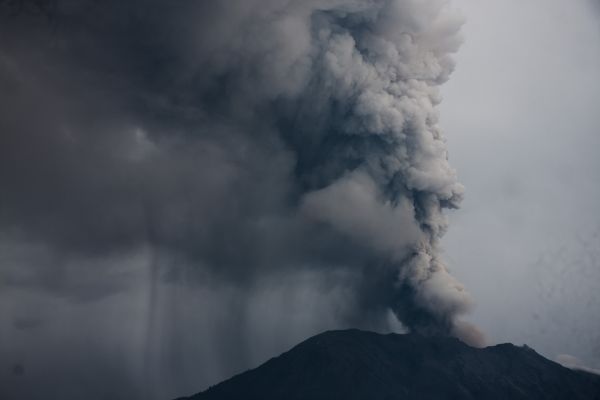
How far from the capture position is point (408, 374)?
8169 cm

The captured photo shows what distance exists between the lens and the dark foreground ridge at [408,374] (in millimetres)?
77938

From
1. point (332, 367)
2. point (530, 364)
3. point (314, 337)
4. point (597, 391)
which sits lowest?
point (597, 391)

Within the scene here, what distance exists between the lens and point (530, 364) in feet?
279

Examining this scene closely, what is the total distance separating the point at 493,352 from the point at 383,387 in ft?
64.7

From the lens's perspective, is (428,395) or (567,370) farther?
(567,370)

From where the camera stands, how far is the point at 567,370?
85.9 meters

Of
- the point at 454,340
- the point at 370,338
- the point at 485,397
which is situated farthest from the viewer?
the point at 370,338

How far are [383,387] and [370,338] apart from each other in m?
13.0

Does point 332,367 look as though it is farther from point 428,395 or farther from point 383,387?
point 428,395

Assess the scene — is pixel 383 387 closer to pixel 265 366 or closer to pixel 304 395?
pixel 304 395

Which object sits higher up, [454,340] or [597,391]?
[454,340]

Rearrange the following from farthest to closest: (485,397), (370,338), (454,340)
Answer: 1. (370,338)
2. (454,340)
3. (485,397)

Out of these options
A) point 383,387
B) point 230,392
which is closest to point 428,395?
point 383,387

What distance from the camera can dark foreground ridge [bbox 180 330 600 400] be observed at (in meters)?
77.9
